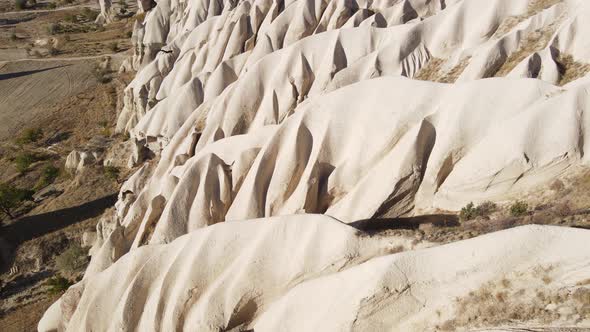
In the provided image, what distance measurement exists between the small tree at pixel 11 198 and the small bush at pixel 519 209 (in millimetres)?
15974

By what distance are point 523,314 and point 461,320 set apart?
592mm

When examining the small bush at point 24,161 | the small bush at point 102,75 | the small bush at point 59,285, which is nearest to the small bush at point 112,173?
the small bush at point 24,161

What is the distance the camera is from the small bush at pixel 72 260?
11.9 meters

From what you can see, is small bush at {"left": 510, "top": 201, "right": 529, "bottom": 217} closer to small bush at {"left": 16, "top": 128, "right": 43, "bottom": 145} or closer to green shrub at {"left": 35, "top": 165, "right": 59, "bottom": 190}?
green shrub at {"left": 35, "top": 165, "right": 59, "bottom": 190}

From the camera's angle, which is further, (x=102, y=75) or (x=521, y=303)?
(x=102, y=75)

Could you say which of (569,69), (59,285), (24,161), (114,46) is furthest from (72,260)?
(114,46)

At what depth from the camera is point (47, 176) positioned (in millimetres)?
17141

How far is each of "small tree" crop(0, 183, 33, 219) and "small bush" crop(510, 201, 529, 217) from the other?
52.4 ft

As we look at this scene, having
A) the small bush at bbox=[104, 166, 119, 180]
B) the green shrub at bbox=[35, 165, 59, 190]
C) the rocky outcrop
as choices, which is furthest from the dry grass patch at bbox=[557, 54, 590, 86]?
the green shrub at bbox=[35, 165, 59, 190]

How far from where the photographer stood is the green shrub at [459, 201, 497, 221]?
6.76 meters

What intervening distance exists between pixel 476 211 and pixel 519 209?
2.19 feet

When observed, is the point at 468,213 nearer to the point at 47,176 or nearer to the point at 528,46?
the point at 528,46

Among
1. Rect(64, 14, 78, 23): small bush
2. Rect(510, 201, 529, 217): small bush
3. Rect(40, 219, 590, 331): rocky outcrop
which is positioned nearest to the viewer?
Rect(40, 219, 590, 331): rocky outcrop

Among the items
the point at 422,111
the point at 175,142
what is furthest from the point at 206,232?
the point at 175,142
